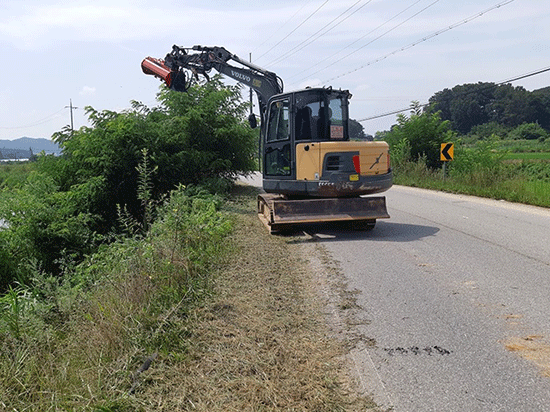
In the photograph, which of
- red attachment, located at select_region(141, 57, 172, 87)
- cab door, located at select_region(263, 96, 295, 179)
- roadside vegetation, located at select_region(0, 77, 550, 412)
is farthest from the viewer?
red attachment, located at select_region(141, 57, 172, 87)

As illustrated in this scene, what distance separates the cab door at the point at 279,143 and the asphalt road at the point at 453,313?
161cm

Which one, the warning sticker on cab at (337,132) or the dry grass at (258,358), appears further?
the warning sticker on cab at (337,132)

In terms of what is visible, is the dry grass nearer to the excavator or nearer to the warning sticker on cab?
the excavator

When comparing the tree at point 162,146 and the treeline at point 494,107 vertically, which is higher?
the treeline at point 494,107

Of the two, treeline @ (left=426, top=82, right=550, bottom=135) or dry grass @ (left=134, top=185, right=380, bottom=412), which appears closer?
dry grass @ (left=134, top=185, right=380, bottom=412)

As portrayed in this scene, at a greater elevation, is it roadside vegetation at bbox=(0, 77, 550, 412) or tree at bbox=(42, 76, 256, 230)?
tree at bbox=(42, 76, 256, 230)

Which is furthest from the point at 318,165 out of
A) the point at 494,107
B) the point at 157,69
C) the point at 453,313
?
the point at 494,107

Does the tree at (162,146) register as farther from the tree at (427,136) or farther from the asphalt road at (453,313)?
the tree at (427,136)

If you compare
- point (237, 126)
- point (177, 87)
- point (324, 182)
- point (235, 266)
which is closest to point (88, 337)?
point (235, 266)

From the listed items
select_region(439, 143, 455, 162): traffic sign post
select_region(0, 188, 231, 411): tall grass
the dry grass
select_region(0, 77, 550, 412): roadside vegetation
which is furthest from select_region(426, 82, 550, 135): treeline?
the dry grass

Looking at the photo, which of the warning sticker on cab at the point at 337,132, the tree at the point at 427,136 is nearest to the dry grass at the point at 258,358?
the warning sticker on cab at the point at 337,132

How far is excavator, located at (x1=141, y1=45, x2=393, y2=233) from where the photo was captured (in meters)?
9.87

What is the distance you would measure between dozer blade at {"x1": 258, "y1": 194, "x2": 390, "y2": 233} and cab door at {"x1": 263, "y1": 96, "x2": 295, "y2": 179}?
0.87 m

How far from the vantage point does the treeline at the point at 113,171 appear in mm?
11438
